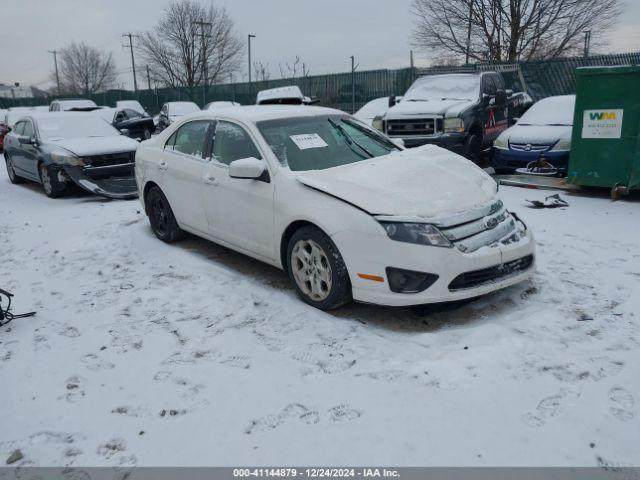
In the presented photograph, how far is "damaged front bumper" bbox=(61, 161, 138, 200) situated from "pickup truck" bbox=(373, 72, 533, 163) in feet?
16.5

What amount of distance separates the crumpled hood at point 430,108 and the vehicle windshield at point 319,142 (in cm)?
511

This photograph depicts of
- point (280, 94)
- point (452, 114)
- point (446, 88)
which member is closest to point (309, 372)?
point (452, 114)

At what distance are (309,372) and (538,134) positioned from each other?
7.68m

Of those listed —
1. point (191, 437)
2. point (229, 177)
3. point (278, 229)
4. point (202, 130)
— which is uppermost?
point (202, 130)

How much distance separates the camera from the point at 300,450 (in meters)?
2.71

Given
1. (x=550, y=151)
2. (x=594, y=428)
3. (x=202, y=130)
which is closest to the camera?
(x=594, y=428)

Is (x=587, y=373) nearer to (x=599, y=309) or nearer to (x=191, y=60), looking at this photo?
(x=599, y=309)

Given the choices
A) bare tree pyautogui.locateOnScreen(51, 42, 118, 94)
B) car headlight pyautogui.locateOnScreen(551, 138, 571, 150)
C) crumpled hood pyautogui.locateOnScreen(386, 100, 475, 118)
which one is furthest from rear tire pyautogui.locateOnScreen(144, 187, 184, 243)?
bare tree pyautogui.locateOnScreen(51, 42, 118, 94)

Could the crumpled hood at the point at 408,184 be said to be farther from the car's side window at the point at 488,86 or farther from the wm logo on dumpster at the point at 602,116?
the car's side window at the point at 488,86

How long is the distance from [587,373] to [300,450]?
6.01ft

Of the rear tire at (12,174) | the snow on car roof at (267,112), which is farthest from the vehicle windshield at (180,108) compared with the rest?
the snow on car roof at (267,112)

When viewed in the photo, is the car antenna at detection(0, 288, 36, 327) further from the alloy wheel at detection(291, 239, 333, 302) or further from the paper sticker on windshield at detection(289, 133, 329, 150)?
the paper sticker on windshield at detection(289, 133, 329, 150)

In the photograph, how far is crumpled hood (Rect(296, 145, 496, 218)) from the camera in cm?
393

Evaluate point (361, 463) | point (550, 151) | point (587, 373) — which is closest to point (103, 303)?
point (361, 463)
